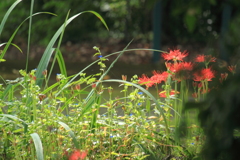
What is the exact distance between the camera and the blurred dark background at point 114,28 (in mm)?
9430

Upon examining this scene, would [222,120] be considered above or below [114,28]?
below

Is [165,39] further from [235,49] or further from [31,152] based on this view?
[235,49]

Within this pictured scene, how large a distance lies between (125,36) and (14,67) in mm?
3256

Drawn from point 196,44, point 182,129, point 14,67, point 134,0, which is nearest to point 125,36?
point 134,0

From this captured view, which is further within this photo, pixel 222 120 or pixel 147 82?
pixel 147 82

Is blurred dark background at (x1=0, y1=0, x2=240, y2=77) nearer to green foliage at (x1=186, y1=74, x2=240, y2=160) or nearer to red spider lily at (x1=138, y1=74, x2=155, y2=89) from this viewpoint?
red spider lily at (x1=138, y1=74, x2=155, y2=89)

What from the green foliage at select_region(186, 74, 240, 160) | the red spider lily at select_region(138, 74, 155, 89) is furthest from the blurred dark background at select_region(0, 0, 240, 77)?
the green foliage at select_region(186, 74, 240, 160)

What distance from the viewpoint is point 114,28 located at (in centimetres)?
1091

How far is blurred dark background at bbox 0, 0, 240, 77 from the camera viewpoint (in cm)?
943

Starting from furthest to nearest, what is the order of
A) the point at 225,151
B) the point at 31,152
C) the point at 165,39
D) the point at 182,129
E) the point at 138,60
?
the point at 165,39 → the point at 138,60 → the point at 31,152 → the point at 182,129 → the point at 225,151

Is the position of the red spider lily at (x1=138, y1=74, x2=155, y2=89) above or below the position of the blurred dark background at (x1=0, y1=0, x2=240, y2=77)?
below

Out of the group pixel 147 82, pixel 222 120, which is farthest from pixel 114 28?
pixel 222 120

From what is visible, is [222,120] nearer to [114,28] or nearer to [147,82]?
[147,82]

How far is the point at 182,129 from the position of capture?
4.49 ft
